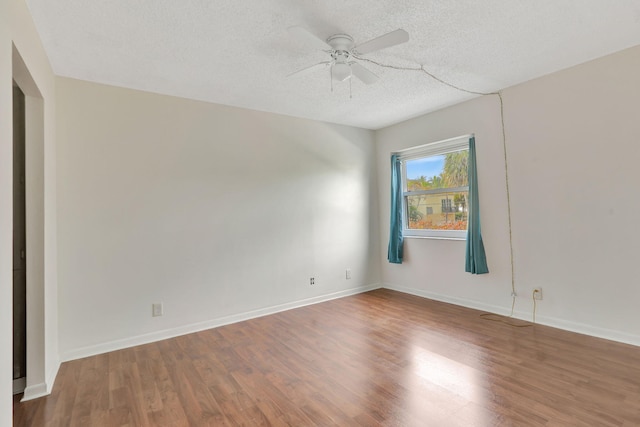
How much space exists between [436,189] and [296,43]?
279 cm

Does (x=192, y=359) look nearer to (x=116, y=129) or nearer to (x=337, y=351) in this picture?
(x=337, y=351)

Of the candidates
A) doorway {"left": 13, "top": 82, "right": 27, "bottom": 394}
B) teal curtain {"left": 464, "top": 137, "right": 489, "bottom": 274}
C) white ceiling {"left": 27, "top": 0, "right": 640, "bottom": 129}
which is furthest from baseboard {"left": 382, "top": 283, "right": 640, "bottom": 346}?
doorway {"left": 13, "top": 82, "right": 27, "bottom": 394}

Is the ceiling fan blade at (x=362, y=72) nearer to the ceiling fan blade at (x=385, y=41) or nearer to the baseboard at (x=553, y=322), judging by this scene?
the ceiling fan blade at (x=385, y=41)

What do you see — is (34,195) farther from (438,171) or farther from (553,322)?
(553,322)

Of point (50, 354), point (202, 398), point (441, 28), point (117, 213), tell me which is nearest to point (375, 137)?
point (441, 28)

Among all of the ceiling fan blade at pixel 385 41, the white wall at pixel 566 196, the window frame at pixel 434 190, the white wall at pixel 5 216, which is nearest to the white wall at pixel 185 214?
the window frame at pixel 434 190

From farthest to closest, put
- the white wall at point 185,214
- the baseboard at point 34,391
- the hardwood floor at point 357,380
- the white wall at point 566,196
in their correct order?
the white wall at point 185,214 → the white wall at point 566,196 → the baseboard at point 34,391 → the hardwood floor at point 357,380

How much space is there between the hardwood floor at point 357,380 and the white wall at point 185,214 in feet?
1.31

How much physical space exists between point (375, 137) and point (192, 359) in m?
3.94

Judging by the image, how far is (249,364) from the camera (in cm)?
259

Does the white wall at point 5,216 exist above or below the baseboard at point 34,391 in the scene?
above

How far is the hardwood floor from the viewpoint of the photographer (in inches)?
74.4

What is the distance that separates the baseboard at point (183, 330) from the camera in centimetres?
280

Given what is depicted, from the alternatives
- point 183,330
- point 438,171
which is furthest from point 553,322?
point 183,330
